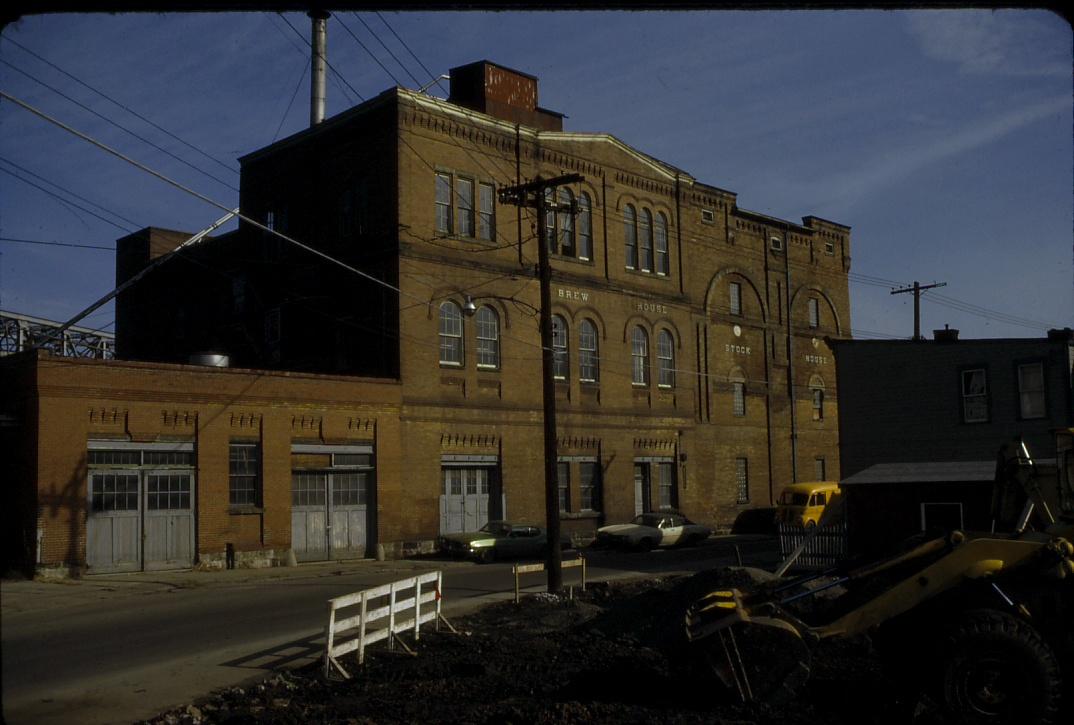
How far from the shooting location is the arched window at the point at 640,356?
4478 centimetres

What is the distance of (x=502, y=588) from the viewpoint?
2425 centimetres

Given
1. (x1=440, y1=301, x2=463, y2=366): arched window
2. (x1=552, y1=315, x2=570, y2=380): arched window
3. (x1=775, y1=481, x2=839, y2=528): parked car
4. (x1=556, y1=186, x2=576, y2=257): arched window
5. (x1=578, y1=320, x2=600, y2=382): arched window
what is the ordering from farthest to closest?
1. (x1=578, y1=320, x2=600, y2=382): arched window
2. (x1=556, y1=186, x2=576, y2=257): arched window
3. (x1=552, y1=315, x2=570, y2=380): arched window
4. (x1=775, y1=481, x2=839, y2=528): parked car
5. (x1=440, y1=301, x2=463, y2=366): arched window

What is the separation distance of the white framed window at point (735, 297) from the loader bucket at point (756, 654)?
137 feet

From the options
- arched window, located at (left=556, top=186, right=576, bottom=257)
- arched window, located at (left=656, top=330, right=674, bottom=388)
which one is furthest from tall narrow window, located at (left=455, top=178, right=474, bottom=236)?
arched window, located at (left=656, top=330, right=674, bottom=388)

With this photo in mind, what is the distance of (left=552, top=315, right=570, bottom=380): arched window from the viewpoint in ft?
135

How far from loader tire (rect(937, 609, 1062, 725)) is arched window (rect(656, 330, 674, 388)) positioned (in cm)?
3582

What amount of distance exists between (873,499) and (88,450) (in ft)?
71.0

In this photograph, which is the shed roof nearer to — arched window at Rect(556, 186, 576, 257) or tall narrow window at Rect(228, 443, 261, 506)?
arched window at Rect(556, 186, 576, 257)

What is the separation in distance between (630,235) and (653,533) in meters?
14.4

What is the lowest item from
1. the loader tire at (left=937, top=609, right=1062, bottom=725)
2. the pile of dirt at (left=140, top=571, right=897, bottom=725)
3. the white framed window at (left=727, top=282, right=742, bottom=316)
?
the pile of dirt at (left=140, top=571, right=897, bottom=725)

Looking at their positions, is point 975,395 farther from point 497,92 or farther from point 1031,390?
point 497,92

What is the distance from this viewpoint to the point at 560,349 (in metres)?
41.3

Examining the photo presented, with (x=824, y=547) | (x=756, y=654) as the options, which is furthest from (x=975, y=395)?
(x=756, y=654)

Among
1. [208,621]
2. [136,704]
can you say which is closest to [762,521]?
[208,621]
